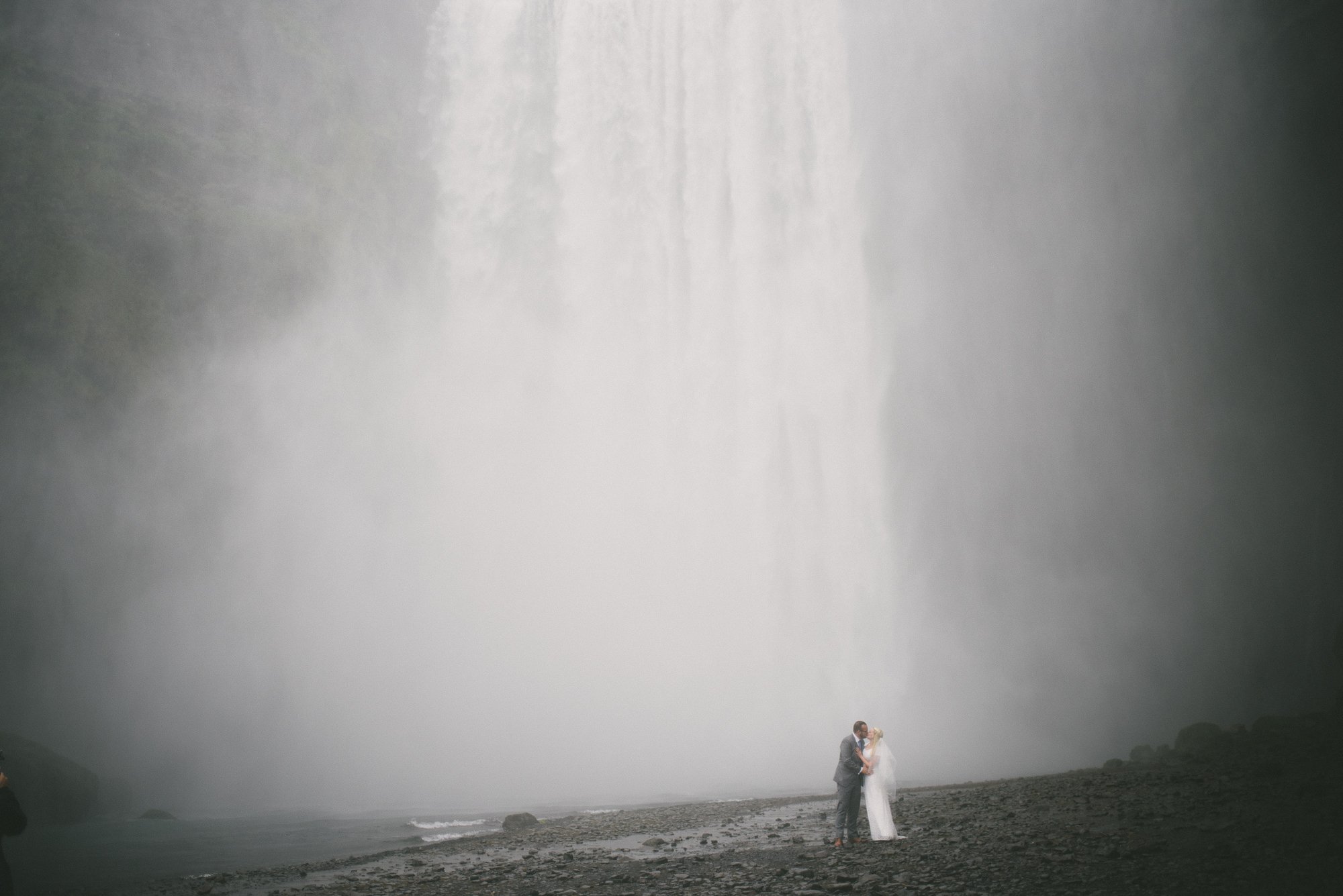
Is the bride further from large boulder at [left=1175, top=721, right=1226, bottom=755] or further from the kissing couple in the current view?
large boulder at [left=1175, top=721, right=1226, bottom=755]

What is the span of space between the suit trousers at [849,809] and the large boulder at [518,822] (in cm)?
866

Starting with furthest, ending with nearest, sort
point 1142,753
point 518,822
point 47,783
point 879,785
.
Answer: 1. point 47,783
2. point 1142,753
3. point 518,822
4. point 879,785

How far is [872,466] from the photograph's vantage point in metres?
37.2

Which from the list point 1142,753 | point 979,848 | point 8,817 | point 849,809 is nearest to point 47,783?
point 8,817

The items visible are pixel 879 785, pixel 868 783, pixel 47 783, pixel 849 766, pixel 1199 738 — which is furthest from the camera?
pixel 47 783

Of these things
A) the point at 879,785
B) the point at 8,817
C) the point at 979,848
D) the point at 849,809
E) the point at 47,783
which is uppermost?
the point at 8,817

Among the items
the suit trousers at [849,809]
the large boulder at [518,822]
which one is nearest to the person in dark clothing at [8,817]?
the suit trousers at [849,809]

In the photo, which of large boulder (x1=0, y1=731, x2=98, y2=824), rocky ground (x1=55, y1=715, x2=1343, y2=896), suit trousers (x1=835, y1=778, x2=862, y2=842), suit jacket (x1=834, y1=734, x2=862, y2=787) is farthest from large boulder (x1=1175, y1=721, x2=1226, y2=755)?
large boulder (x1=0, y1=731, x2=98, y2=824)

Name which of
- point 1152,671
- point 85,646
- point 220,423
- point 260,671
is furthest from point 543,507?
point 1152,671

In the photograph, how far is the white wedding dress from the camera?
10922 millimetres

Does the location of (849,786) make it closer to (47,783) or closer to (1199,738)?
(1199,738)

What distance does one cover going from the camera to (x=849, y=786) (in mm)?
10938

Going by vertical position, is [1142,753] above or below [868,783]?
below

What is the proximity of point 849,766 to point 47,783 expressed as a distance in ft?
86.6
